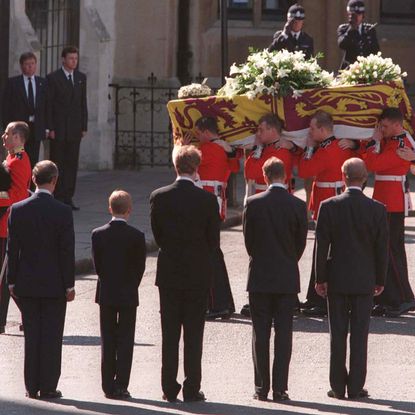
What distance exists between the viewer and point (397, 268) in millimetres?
13844

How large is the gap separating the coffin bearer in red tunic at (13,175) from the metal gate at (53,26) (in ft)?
37.2

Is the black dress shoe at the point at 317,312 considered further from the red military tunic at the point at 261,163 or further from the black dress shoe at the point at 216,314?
the red military tunic at the point at 261,163

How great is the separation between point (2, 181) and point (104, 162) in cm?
1333

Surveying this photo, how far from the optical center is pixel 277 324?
34.8 feet

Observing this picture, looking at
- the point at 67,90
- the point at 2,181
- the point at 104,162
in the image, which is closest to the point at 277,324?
the point at 2,181

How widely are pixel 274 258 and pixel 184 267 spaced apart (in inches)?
24.9

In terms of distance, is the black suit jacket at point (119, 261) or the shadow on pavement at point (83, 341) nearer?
the black suit jacket at point (119, 261)

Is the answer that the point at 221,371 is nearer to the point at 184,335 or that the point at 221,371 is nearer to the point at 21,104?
the point at 184,335

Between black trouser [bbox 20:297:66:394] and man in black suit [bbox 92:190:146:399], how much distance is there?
29 cm

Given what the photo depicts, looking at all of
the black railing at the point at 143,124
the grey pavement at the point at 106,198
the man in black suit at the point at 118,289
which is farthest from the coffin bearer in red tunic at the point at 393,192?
the black railing at the point at 143,124

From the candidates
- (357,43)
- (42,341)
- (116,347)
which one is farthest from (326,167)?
(357,43)

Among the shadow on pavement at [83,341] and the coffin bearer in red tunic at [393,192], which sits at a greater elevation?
the coffin bearer in red tunic at [393,192]

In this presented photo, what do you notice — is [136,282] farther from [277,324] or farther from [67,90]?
[67,90]

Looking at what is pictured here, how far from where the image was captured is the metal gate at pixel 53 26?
2447 centimetres
